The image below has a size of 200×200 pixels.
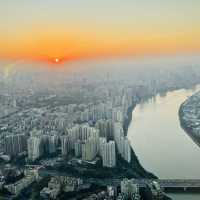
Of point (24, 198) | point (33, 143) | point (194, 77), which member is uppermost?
point (194, 77)

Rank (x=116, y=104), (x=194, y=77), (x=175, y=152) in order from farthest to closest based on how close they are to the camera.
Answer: (x=194, y=77) < (x=116, y=104) < (x=175, y=152)

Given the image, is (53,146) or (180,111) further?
(180,111)

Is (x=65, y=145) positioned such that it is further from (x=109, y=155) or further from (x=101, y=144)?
(x=109, y=155)

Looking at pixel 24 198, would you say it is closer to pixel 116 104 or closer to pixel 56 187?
pixel 56 187

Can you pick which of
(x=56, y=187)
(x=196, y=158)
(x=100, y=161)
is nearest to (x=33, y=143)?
(x=100, y=161)

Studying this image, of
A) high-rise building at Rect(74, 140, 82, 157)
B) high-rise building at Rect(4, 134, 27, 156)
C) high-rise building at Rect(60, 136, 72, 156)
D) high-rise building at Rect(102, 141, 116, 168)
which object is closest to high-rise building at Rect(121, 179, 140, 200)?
high-rise building at Rect(102, 141, 116, 168)

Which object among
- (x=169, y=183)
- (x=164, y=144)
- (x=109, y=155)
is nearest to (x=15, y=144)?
(x=109, y=155)
